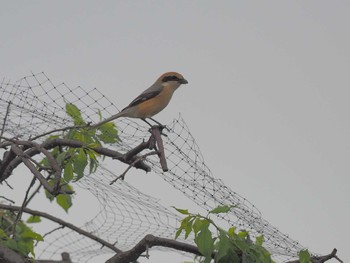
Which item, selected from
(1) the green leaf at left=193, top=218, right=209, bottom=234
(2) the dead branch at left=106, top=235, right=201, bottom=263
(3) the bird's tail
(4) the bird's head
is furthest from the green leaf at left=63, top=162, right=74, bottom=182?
(4) the bird's head

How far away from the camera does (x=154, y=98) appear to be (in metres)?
5.36

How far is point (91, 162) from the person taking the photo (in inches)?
168

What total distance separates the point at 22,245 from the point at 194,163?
Result: 1.04m

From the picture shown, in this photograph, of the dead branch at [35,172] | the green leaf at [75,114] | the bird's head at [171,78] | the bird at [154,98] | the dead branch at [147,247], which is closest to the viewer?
the dead branch at [35,172]

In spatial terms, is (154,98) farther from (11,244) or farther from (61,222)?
(11,244)

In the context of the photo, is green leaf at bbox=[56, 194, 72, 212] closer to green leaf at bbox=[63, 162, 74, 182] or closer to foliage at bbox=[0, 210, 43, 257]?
foliage at bbox=[0, 210, 43, 257]

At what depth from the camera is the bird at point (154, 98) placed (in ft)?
17.3

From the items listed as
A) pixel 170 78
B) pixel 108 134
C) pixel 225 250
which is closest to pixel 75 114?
pixel 108 134

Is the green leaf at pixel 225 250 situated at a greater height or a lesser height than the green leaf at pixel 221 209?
lesser

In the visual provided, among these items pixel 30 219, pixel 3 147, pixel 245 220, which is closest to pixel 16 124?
pixel 3 147

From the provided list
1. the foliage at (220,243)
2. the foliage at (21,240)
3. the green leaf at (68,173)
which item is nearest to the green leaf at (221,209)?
the foliage at (220,243)

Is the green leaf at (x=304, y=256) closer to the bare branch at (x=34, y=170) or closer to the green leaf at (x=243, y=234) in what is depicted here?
the green leaf at (x=243, y=234)

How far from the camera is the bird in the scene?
526cm

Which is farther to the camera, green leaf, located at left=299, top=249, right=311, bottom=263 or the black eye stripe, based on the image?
the black eye stripe
